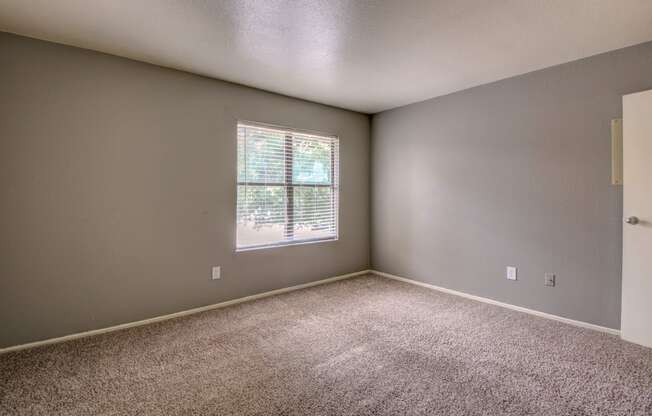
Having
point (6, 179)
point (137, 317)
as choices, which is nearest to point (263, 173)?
point (137, 317)

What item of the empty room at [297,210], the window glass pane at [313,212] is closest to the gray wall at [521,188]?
the empty room at [297,210]

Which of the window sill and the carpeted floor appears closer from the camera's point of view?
the carpeted floor

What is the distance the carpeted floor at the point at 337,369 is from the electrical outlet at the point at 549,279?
1.17 ft

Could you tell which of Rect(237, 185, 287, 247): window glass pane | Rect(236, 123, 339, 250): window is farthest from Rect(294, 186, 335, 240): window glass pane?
Rect(237, 185, 287, 247): window glass pane

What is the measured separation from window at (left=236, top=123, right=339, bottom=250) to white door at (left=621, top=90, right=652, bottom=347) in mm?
2894

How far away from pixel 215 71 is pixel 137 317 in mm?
2370

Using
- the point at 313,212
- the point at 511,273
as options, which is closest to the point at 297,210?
the point at 313,212

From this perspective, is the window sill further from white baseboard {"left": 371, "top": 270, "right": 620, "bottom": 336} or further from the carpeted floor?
white baseboard {"left": 371, "top": 270, "right": 620, "bottom": 336}

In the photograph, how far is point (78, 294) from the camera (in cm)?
257

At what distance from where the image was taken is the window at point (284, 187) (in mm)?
3510

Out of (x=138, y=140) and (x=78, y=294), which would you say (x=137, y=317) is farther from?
(x=138, y=140)

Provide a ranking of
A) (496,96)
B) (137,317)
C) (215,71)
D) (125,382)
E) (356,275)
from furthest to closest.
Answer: (356,275), (496,96), (215,71), (137,317), (125,382)

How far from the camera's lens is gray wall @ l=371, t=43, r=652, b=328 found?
267 cm

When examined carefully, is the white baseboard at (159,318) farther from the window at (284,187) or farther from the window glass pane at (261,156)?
the window glass pane at (261,156)
